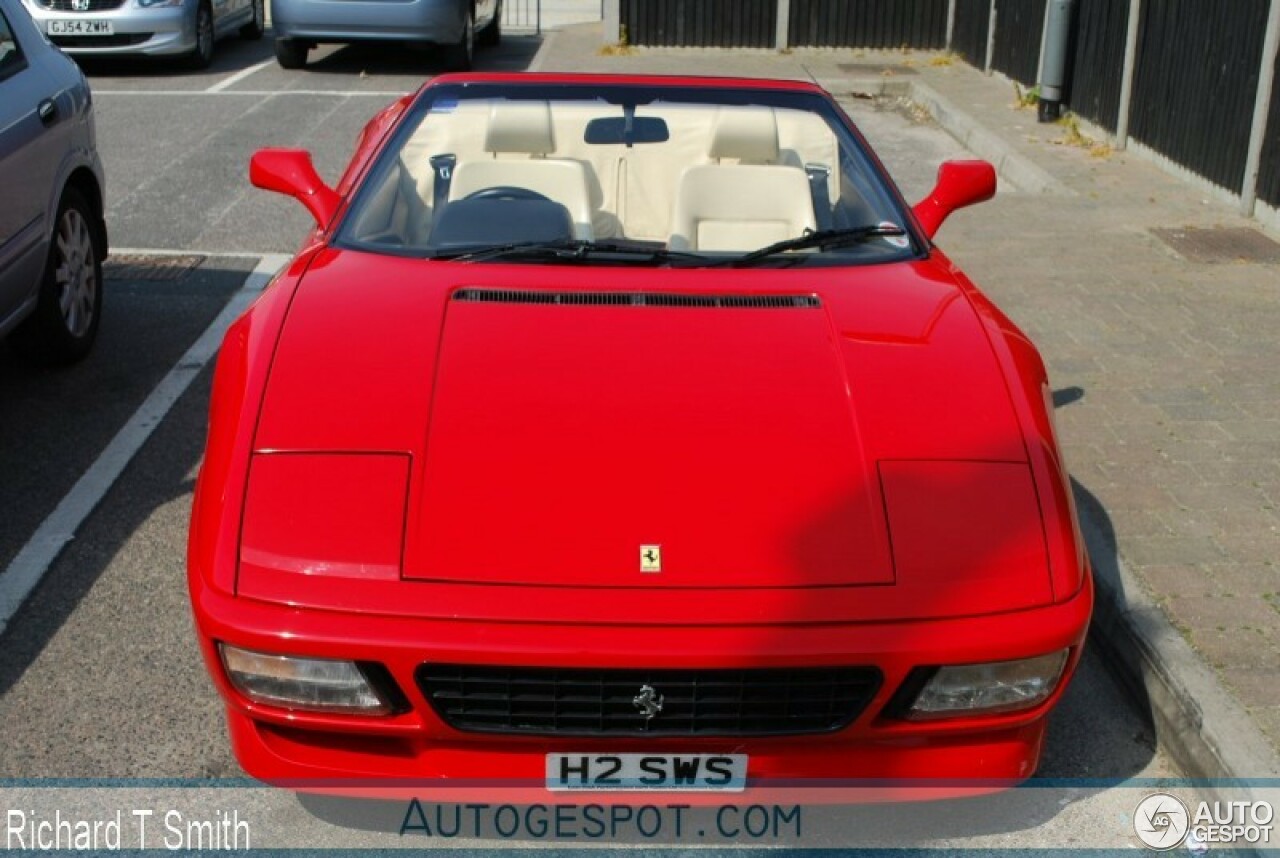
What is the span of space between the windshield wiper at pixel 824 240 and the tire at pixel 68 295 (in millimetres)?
3134

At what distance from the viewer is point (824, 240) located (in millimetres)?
4219

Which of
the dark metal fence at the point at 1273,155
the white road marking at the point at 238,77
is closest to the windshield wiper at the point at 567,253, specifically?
the dark metal fence at the point at 1273,155

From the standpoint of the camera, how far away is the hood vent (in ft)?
12.4

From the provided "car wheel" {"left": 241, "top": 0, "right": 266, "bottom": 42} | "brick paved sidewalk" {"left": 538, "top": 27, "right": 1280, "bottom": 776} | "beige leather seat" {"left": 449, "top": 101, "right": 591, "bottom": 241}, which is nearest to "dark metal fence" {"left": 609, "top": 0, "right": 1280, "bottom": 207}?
"brick paved sidewalk" {"left": 538, "top": 27, "right": 1280, "bottom": 776}

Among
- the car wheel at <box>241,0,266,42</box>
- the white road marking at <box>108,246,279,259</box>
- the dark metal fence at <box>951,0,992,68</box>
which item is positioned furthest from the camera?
the car wheel at <box>241,0,266,42</box>

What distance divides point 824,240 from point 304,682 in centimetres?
206

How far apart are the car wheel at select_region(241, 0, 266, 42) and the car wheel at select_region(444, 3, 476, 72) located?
132 inches

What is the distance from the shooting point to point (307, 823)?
3.37 metres

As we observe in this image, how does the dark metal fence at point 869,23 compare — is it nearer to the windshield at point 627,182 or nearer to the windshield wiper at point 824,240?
the windshield at point 627,182

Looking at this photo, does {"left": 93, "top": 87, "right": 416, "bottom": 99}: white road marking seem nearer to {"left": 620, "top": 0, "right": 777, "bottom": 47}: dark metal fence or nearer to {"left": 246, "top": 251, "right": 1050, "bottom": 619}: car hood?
{"left": 620, "top": 0, "right": 777, "bottom": 47}: dark metal fence

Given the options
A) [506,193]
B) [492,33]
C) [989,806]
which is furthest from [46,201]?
[492,33]

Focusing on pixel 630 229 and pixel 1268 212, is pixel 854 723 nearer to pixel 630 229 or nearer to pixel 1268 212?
pixel 630 229

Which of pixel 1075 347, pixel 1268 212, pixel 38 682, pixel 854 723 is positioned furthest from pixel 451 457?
pixel 1268 212

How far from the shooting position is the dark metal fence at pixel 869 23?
17.0 meters
